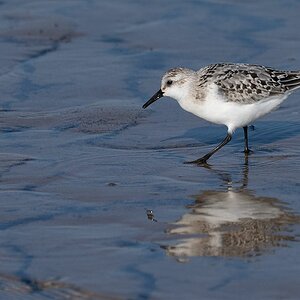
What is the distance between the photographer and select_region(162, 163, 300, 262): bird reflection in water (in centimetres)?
646

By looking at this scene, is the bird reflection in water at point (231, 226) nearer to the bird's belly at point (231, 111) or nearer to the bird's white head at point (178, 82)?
the bird's belly at point (231, 111)

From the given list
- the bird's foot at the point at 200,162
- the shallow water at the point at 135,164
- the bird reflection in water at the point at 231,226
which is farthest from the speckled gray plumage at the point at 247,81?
the bird reflection in water at the point at 231,226

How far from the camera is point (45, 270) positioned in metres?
6.15

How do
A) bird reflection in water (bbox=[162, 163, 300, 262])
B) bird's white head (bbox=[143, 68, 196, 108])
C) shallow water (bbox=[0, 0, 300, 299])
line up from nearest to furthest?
1. shallow water (bbox=[0, 0, 300, 299])
2. bird reflection in water (bbox=[162, 163, 300, 262])
3. bird's white head (bbox=[143, 68, 196, 108])

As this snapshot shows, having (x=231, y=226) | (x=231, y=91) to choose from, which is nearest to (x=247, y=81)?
(x=231, y=91)

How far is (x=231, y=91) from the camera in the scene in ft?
29.1

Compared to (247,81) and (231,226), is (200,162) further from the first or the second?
(231,226)

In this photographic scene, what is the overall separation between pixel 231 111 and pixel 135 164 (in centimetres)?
103

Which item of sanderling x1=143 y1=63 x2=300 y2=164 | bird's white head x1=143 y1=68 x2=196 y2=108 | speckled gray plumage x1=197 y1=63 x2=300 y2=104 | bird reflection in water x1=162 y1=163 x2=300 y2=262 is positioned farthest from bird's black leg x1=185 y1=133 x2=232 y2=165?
bird reflection in water x1=162 y1=163 x2=300 y2=262

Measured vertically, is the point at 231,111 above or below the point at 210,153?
above

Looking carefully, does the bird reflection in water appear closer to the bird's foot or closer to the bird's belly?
the bird's foot

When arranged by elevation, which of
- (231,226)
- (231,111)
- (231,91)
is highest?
(231,91)

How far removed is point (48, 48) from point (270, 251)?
6619 mm

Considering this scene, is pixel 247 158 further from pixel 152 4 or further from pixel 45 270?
pixel 152 4
